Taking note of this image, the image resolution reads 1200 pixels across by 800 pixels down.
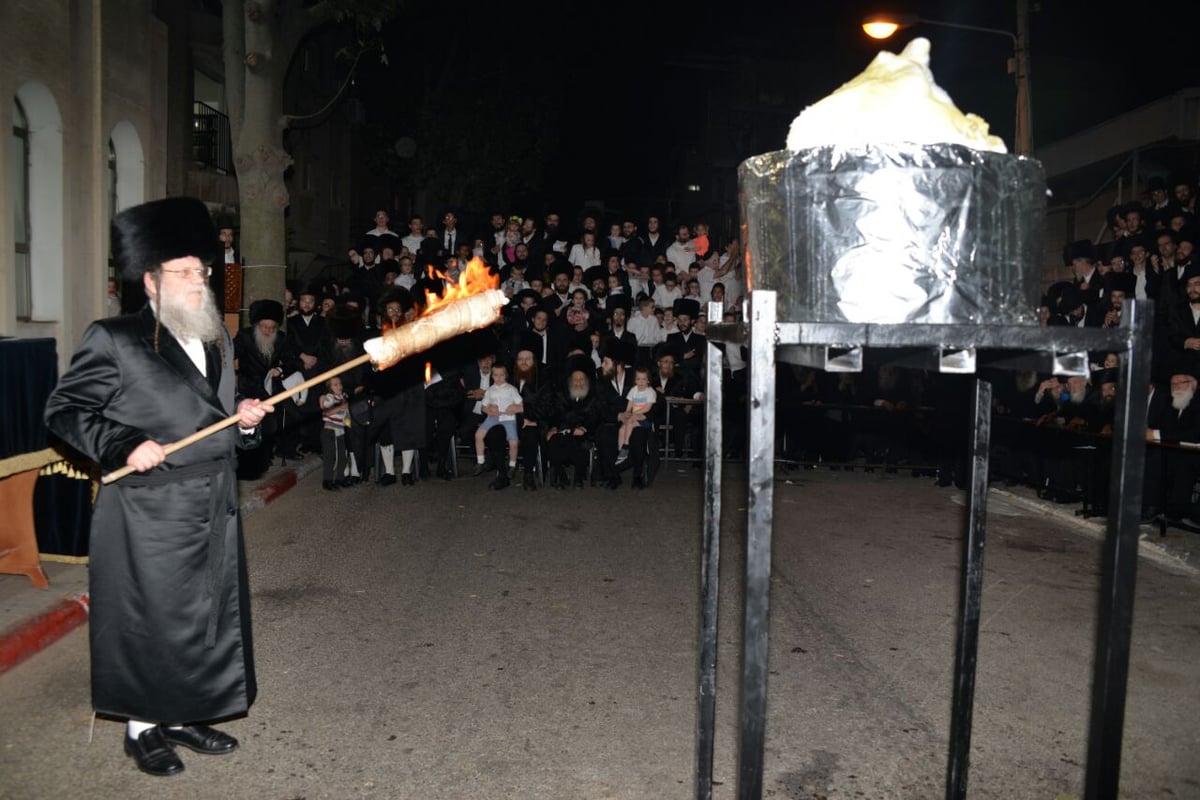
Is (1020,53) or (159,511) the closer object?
(159,511)

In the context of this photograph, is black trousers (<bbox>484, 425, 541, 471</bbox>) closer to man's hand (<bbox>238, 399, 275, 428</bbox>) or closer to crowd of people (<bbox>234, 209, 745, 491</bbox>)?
crowd of people (<bbox>234, 209, 745, 491</bbox>)

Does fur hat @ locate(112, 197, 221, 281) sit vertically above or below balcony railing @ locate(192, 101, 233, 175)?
below

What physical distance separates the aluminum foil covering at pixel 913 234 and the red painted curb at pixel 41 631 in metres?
5.07

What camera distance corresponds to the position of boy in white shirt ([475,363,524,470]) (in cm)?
1274

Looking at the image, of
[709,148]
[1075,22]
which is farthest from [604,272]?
[709,148]

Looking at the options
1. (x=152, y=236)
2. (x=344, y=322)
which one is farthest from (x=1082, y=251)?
(x=152, y=236)

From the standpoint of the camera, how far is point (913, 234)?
8.79 feet

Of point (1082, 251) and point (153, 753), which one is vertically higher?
point (1082, 251)

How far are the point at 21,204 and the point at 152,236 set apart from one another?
22.2ft

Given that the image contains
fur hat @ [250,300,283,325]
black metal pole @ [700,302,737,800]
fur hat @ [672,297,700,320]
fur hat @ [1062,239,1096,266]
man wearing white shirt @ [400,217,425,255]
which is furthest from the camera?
man wearing white shirt @ [400,217,425,255]

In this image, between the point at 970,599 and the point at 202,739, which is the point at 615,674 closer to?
the point at 202,739

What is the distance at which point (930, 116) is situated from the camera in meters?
2.77

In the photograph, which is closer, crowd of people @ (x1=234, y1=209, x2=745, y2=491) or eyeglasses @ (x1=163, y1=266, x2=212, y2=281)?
eyeglasses @ (x1=163, y1=266, x2=212, y2=281)

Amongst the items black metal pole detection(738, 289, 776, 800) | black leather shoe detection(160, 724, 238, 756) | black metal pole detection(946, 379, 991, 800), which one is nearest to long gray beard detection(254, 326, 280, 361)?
black leather shoe detection(160, 724, 238, 756)
